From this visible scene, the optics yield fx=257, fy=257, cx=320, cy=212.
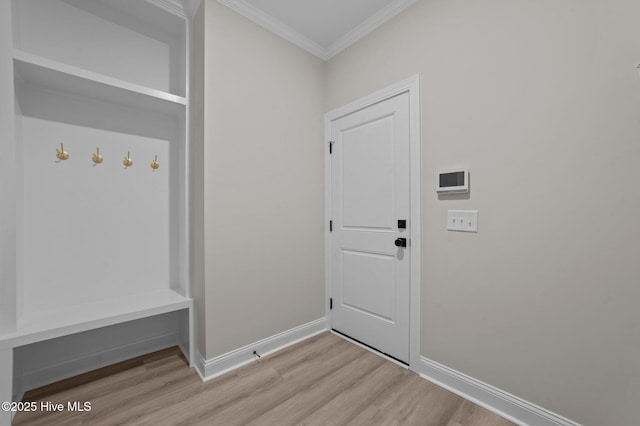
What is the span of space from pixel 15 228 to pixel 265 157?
1.58 metres

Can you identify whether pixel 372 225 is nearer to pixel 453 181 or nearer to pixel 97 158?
pixel 453 181

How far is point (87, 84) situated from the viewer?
1.72 meters

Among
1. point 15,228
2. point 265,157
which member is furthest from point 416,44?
point 15,228

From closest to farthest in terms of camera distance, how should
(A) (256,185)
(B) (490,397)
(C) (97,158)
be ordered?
(B) (490,397), (C) (97,158), (A) (256,185)

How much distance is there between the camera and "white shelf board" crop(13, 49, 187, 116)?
4.97ft

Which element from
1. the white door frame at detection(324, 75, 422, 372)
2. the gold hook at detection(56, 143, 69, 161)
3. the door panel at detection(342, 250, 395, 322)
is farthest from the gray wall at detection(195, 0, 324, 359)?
the white door frame at detection(324, 75, 422, 372)

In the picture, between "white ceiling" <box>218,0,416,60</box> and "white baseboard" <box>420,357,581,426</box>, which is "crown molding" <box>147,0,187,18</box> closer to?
"white ceiling" <box>218,0,416,60</box>

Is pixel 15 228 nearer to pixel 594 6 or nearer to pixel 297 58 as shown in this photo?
pixel 297 58

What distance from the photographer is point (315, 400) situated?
162 cm

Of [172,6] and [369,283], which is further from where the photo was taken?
[369,283]

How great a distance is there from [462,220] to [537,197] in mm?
400

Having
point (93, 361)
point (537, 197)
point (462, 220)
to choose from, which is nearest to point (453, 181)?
point (462, 220)

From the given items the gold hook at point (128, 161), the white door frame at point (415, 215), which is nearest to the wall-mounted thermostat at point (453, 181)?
the white door frame at point (415, 215)

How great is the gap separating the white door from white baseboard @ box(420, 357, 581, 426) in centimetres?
23
